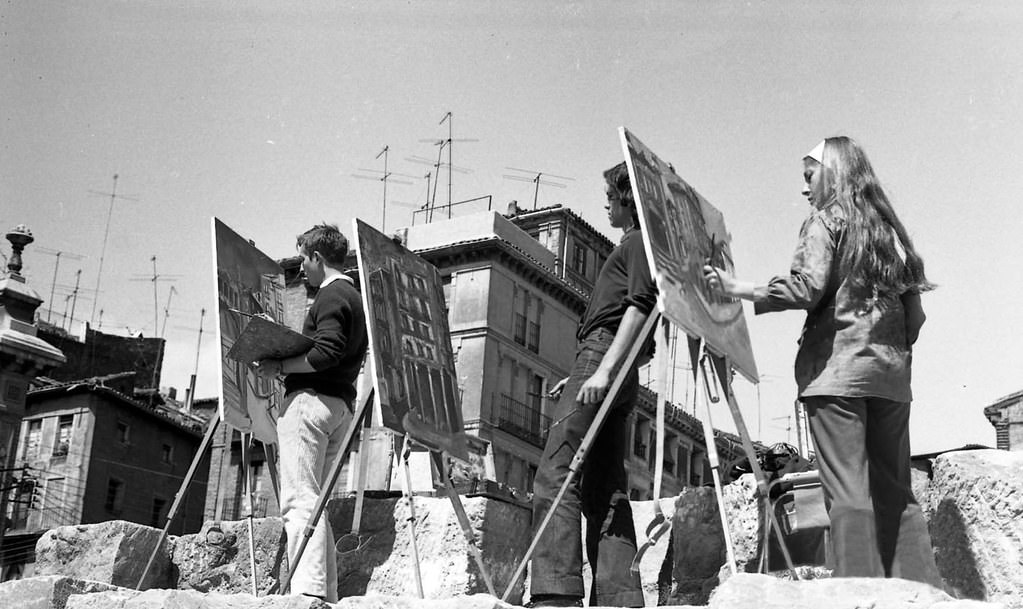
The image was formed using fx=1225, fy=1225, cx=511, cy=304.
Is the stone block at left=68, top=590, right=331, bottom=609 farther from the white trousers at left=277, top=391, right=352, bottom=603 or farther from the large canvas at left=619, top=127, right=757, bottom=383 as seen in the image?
the large canvas at left=619, top=127, right=757, bottom=383

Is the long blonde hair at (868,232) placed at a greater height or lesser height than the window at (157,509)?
lesser

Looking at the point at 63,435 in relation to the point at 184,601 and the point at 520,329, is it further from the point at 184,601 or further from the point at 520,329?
the point at 184,601

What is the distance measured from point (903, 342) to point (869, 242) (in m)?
0.40

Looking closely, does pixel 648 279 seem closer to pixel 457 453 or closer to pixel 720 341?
pixel 720 341

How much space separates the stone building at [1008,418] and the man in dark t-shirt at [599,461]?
23.7 m

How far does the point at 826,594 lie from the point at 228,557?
440cm

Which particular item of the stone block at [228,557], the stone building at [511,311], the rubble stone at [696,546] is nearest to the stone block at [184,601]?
the stone block at [228,557]

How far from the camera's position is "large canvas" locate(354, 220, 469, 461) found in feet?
19.9

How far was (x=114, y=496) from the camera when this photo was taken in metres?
47.7

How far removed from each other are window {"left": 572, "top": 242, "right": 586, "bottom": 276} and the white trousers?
3984 cm

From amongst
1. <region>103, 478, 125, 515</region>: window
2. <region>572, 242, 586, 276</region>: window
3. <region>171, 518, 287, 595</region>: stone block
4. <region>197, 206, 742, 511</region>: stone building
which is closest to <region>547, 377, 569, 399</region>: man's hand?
<region>171, 518, 287, 595</region>: stone block

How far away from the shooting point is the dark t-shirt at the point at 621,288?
5.18m

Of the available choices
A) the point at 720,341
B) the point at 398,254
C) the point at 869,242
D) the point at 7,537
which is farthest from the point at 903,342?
the point at 7,537

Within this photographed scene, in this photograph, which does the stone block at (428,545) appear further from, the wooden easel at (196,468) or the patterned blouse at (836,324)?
the patterned blouse at (836,324)
